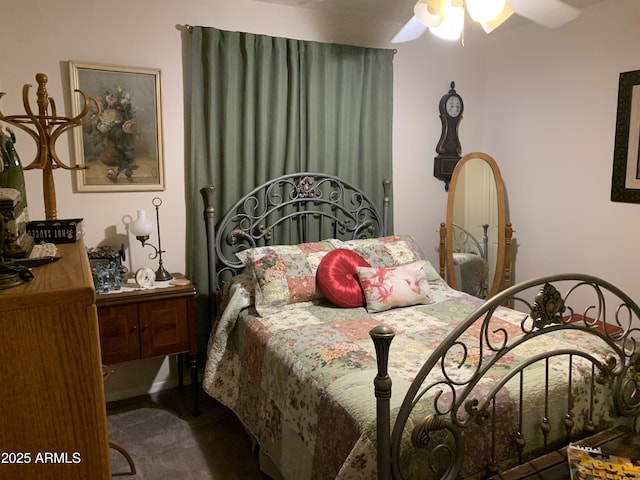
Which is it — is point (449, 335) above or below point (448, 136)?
below

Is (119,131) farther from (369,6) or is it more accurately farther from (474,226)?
(474,226)

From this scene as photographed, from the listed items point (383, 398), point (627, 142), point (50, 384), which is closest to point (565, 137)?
point (627, 142)

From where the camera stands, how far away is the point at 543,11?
2693 mm

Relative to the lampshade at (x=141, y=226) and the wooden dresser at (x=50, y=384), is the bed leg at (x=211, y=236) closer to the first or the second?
the lampshade at (x=141, y=226)

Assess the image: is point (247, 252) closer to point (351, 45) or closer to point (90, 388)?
point (351, 45)

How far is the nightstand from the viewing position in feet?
8.84

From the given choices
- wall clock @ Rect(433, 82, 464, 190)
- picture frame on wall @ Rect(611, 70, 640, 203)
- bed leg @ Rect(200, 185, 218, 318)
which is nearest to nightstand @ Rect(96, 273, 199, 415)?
bed leg @ Rect(200, 185, 218, 318)

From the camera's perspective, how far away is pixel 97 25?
2.85 meters

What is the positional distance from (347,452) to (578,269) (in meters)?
2.66

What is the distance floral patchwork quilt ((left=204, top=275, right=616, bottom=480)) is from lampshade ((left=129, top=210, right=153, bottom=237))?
1.95ft

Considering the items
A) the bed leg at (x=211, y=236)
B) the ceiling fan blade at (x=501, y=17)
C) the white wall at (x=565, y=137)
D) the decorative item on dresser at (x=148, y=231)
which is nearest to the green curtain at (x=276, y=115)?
the bed leg at (x=211, y=236)

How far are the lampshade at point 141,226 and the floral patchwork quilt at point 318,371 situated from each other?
23.4 inches

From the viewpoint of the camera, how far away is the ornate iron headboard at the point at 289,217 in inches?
127

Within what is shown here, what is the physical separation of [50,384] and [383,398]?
92cm
